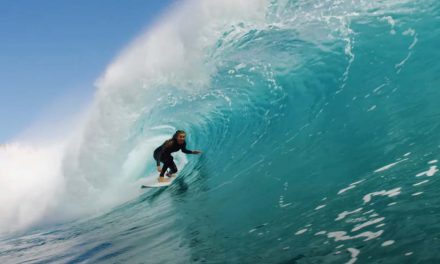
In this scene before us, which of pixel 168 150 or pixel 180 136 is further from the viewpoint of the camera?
pixel 168 150

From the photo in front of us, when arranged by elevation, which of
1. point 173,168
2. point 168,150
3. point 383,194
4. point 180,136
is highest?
point 180,136

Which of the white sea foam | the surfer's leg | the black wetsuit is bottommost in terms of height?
the white sea foam

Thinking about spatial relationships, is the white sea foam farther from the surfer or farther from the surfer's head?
the surfer's head

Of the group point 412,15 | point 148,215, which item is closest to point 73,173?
point 148,215

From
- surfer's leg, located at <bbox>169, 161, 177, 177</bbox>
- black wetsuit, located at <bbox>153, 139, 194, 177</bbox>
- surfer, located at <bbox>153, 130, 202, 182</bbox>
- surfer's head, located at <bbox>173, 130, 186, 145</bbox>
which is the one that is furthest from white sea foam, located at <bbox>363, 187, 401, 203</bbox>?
surfer's leg, located at <bbox>169, 161, 177, 177</bbox>

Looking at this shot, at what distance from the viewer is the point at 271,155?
1089cm

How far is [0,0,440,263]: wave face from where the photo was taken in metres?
4.75

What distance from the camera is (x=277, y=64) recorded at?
1714 cm

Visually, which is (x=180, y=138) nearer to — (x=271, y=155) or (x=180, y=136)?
(x=180, y=136)

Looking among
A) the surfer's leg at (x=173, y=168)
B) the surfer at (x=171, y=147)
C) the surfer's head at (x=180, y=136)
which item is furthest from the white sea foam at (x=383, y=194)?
the surfer's leg at (x=173, y=168)

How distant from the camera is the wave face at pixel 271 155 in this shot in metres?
4.75

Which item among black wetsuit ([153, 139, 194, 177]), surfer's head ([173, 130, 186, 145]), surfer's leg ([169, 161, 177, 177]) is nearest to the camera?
surfer's head ([173, 130, 186, 145])

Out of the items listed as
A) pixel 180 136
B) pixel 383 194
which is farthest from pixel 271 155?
pixel 383 194

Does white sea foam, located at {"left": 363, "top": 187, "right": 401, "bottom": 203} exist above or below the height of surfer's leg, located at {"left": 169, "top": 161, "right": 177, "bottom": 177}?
below
